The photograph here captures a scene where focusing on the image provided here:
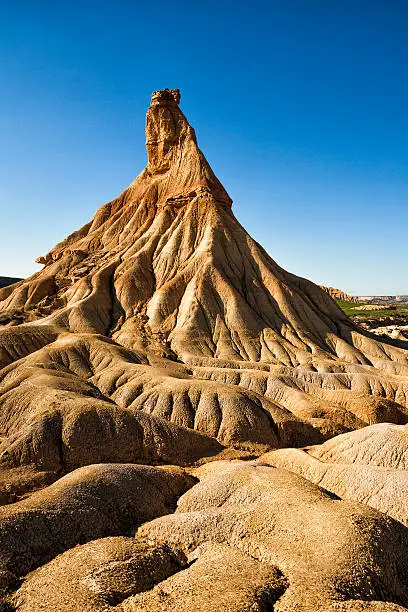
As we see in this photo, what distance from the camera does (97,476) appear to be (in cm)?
2175

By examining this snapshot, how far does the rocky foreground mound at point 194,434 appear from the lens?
1416cm

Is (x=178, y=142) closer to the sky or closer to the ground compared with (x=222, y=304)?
closer to the sky

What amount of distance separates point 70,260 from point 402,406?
6440 cm

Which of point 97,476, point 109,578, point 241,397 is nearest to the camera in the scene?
point 109,578

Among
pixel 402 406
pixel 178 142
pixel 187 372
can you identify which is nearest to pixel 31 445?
pixel 187 372

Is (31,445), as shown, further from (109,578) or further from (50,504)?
(109,578)

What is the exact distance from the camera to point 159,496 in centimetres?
2248

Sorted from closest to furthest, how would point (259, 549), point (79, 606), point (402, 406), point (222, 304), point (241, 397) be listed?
point (79, 606)
point (259, 549)
point (241, 397)
point (402, 406)
point (222, 304)

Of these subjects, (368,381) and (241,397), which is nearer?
(241,397)

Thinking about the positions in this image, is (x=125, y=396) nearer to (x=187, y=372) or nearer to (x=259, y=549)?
(x=187, y=372)

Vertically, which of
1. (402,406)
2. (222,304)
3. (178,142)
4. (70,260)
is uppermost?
(178,142)

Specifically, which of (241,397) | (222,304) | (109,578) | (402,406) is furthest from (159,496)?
(222,304)

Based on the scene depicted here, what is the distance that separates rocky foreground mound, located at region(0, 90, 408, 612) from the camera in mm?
14156

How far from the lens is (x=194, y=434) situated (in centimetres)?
3272
